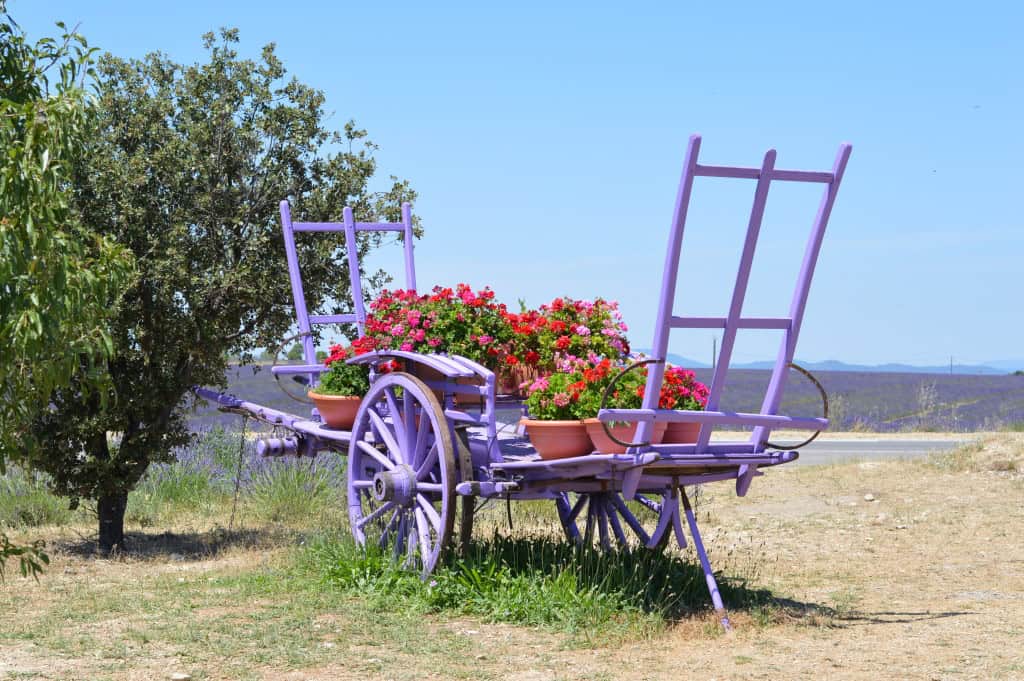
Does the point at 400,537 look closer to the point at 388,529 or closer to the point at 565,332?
the point at 388,529

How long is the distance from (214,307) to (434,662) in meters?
4.75

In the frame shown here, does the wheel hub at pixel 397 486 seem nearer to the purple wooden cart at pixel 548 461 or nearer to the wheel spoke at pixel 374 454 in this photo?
the purple wooden cart at pixel 548 461

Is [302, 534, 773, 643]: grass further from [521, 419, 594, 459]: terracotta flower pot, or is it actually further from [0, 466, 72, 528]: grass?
[0, 466, 72, 528]: grass

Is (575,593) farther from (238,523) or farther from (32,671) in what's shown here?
(238,523)

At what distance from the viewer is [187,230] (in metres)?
9.29

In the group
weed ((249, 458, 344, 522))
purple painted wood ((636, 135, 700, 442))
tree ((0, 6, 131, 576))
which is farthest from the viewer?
weed ((249, 458, 344, 522))

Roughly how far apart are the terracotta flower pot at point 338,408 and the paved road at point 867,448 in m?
11.2

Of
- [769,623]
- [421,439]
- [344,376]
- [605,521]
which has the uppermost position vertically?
[344,376]

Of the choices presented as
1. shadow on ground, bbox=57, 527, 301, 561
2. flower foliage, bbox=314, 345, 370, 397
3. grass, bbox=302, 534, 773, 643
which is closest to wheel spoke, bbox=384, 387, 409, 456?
grass, bbox=302, 534, 773, 643

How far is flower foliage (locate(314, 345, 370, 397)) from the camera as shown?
25.8 ft

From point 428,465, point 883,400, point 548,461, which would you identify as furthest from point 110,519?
point 883,400

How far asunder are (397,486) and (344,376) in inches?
51.4

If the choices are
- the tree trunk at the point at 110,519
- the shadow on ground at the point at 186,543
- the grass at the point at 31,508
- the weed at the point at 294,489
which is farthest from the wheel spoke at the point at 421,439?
the grass at the point at 31,508

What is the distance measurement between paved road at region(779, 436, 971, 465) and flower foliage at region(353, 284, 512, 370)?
1148 centimetres
